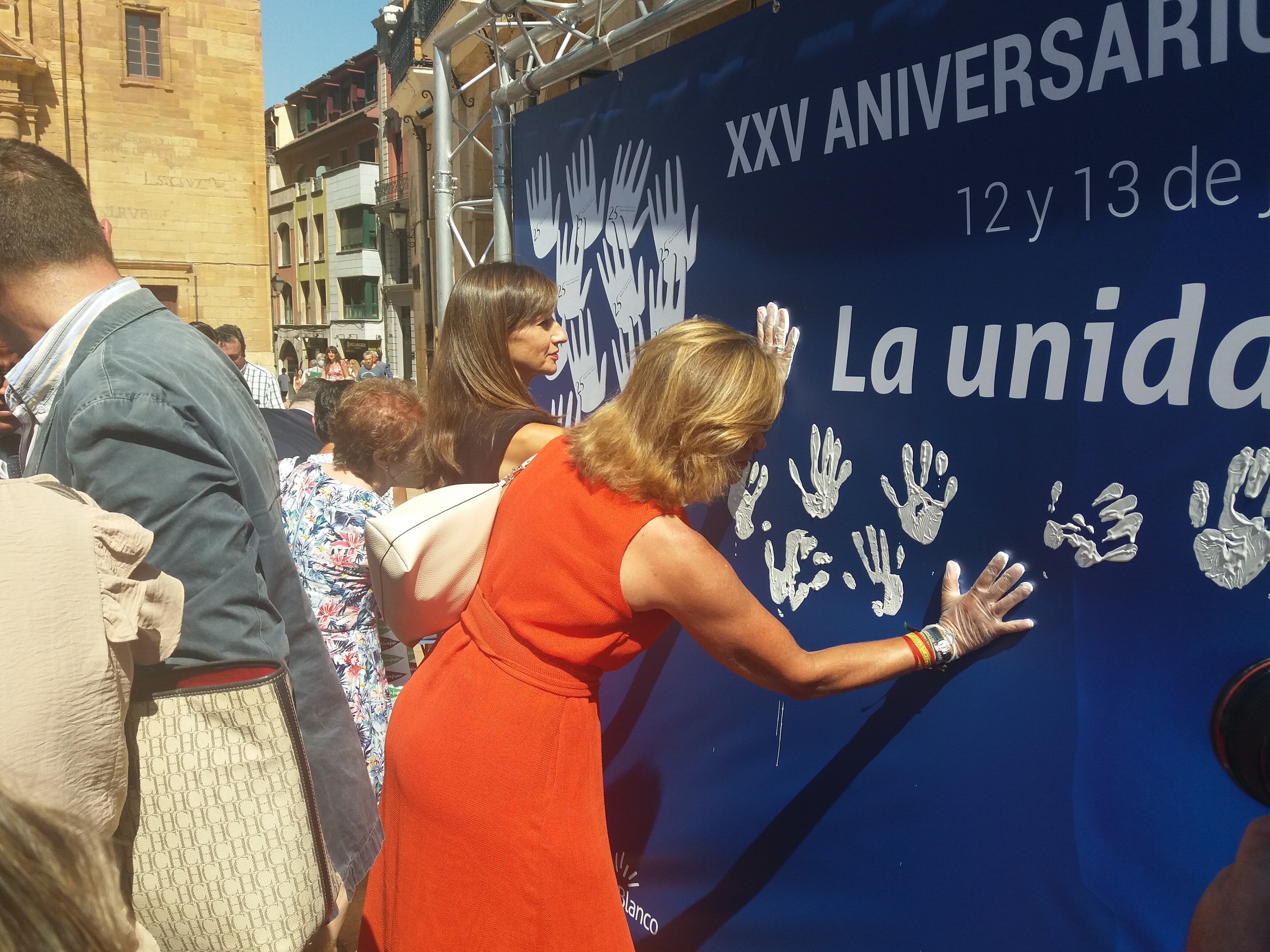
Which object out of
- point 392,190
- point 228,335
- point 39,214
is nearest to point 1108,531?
point 39,214

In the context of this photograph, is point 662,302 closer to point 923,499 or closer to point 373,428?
point 373,428

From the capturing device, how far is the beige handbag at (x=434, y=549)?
1.77m

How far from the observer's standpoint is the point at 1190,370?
4.52 feet

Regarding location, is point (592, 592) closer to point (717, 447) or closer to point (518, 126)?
point (717, 447)

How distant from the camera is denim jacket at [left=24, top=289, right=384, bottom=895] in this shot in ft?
4.68

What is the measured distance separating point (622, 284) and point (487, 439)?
0.87 m

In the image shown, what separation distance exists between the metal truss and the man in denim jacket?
1.46 m

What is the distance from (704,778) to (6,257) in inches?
76.0

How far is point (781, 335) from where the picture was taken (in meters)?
2.14

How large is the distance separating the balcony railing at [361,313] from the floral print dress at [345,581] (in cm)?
3826

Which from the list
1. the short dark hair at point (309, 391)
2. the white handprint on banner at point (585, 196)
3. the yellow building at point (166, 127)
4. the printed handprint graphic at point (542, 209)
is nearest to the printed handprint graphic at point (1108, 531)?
the white handprint on banner at point (585, 196)

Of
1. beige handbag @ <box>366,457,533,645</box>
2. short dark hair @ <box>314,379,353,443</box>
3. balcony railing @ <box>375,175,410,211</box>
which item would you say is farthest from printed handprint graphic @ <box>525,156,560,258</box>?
balcony railing @ <box>375,175,410,211</box>

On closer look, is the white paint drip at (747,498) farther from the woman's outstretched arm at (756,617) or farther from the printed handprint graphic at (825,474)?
the woman's outstretched arm at (756,617)

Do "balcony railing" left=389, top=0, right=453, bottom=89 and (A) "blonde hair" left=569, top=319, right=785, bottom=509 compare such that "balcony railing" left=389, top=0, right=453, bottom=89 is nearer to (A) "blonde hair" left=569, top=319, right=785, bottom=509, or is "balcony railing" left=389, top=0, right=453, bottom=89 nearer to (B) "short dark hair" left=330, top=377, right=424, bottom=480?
(B) "short dark hair" left=330, top=377, right=424, bottom=480
